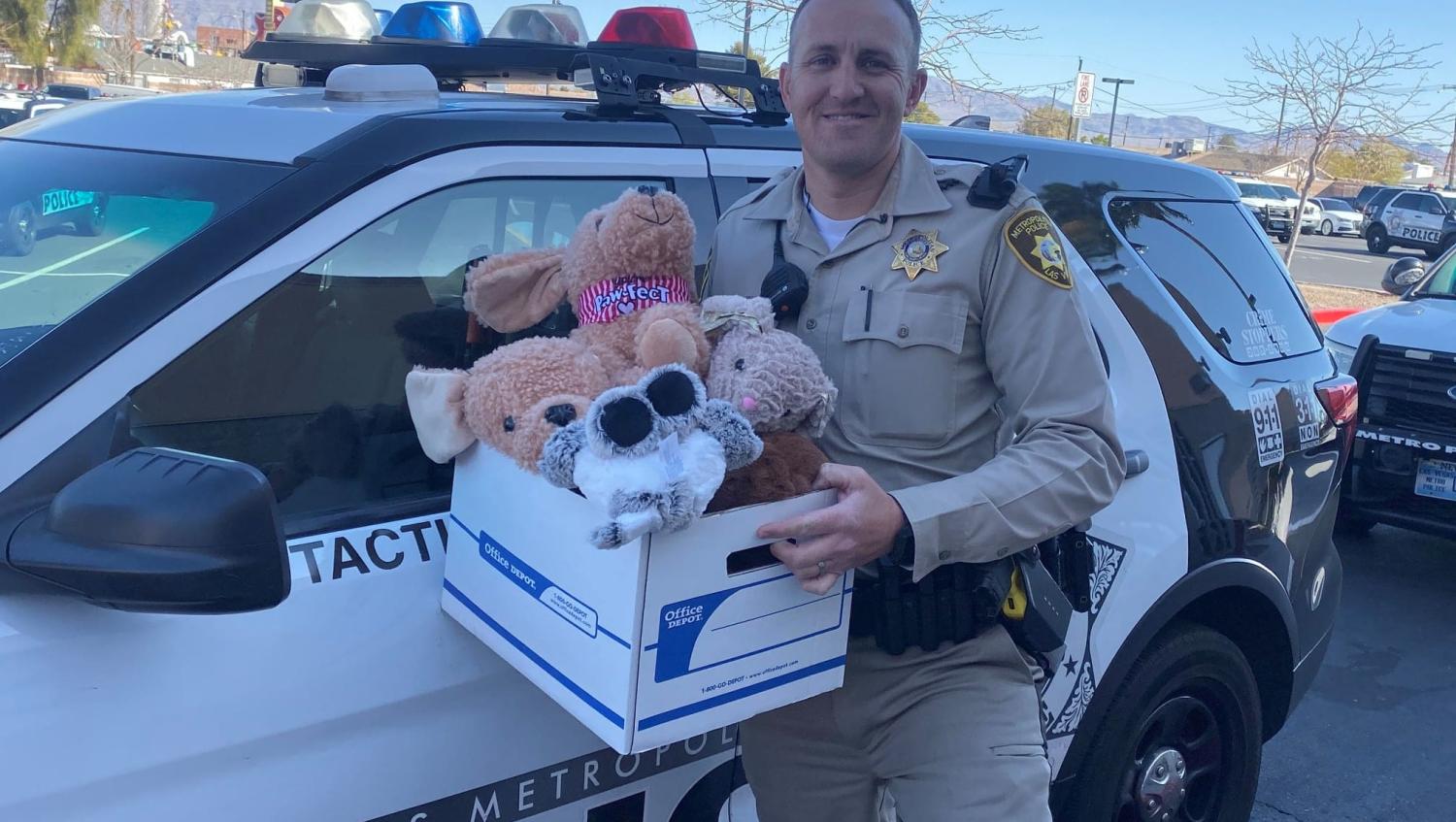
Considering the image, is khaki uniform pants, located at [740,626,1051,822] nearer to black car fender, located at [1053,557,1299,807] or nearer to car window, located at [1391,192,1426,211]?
black car fender, located at [1053,557,1299,807]

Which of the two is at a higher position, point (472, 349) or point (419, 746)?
point (472, 349)

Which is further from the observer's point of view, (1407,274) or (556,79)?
(1407,274)

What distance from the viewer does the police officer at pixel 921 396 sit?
177cm

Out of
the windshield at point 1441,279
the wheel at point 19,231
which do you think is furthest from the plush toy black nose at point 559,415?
the windshield at point 1441,279

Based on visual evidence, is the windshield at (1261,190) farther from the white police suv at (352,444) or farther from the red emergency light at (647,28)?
the red emergency light at (647,28)

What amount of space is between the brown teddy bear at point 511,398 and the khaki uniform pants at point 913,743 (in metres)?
0.69

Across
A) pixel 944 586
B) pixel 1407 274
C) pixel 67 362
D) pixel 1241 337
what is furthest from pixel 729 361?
pixel 1407 274

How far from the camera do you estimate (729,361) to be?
1625 millimetres

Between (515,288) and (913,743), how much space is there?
3.17 ft

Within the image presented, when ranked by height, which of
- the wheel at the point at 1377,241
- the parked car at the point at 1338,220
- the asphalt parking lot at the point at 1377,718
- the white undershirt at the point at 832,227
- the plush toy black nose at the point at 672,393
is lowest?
the asphalt parking lot at the point at 1377,718

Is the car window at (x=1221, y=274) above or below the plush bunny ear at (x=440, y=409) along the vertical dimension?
above

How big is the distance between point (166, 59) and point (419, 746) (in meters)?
42.3

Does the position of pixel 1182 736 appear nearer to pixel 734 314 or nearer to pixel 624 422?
pixel 734 314

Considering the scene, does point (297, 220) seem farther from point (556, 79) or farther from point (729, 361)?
point (556, 79)
